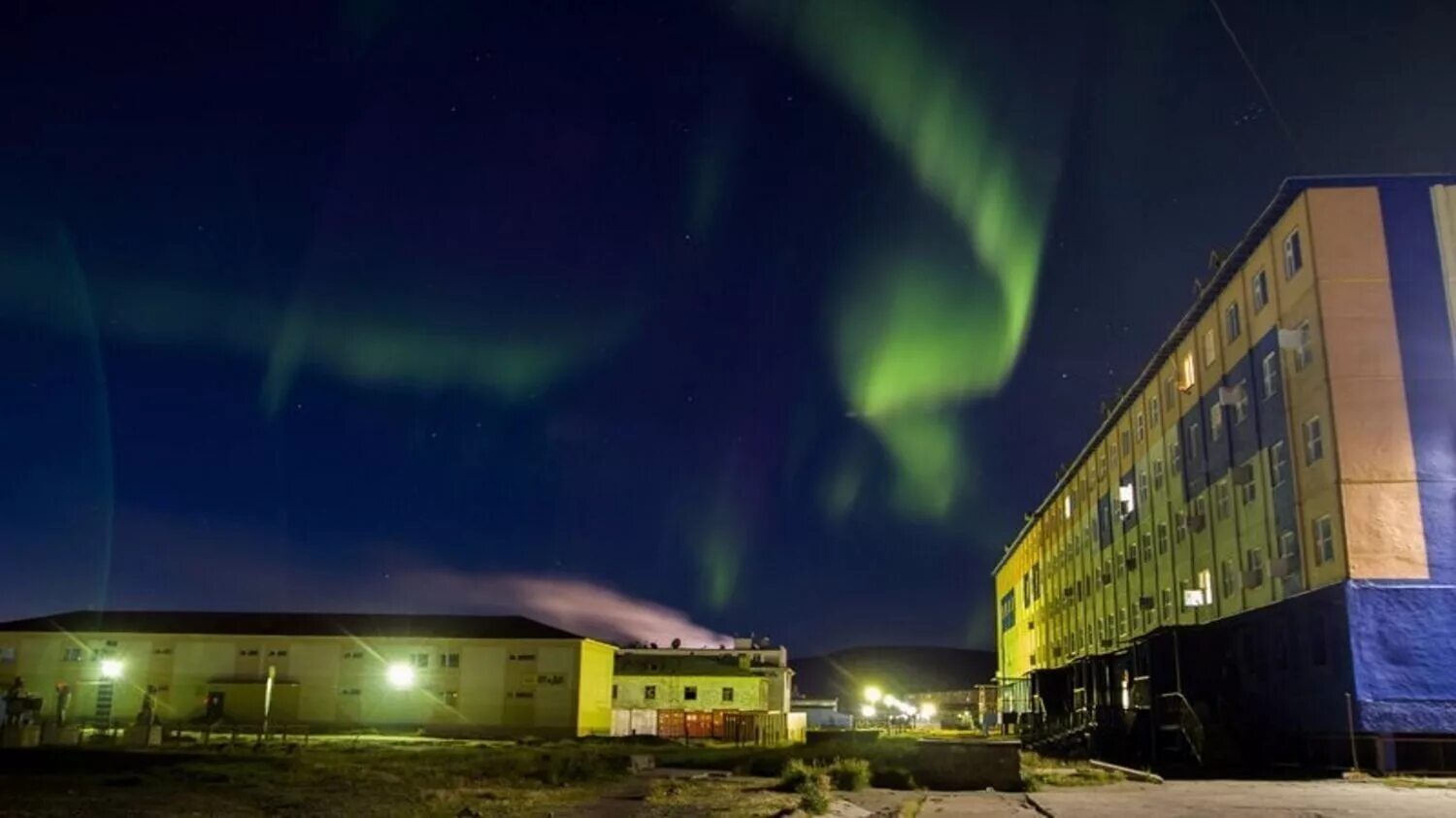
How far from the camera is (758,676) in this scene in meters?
91.4

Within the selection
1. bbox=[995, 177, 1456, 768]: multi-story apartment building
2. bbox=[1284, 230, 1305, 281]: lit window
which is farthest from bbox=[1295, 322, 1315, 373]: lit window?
bbox=[1284, 230, 1305, 281]: lit window

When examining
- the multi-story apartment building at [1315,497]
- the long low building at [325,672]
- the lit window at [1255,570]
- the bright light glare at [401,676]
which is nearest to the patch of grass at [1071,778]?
the multi-story apartment building at [1315,497]

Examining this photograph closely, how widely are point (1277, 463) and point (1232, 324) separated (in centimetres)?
689

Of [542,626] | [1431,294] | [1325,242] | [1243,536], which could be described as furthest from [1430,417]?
[542,626]

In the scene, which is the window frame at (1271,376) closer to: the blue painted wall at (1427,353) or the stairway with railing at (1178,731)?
the blue painted wall at (1427,353)

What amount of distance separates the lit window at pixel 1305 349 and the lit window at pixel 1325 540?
14.7 ft

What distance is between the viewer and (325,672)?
234 feet

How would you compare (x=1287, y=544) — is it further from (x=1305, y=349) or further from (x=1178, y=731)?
(x=1178, y=731)

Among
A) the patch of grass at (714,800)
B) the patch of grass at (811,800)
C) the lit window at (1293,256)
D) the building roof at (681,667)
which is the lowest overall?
the patch of grass at (714,800)

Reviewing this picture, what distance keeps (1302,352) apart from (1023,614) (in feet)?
229

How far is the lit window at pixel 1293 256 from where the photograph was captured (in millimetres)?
35469

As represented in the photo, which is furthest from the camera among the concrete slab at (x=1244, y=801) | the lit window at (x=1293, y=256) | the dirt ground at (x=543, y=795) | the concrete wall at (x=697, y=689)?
the concrete wall at (x=697, y=689)

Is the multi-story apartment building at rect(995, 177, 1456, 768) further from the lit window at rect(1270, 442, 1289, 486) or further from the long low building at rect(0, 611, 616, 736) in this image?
the long low building at rect(0, 611, 616, 736)

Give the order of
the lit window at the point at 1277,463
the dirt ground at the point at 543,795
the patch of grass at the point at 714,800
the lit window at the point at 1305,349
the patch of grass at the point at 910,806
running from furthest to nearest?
the lit window at the point at 1277,463 < the lit window at the point at 1305,349 < the patch of grass at the point at 714,800 < the patch of grass at the point at 910,806 < the dirt ground at the point at 543,795
